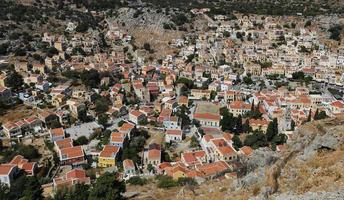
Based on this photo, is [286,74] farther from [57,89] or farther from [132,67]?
[57,89]

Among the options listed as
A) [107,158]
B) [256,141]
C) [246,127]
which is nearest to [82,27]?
[107,158]

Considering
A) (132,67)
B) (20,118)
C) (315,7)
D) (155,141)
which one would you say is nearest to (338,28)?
(315,7)

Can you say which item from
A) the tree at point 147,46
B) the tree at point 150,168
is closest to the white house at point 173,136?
the tree at point 150,168

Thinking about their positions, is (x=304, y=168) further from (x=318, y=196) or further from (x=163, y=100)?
(x=163, y=100)

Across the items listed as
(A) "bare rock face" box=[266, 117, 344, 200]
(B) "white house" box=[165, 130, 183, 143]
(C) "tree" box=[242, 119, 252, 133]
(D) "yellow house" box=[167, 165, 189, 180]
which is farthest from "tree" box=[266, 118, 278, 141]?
(A) "bare rock face" box=[266, 117, 344, 200]

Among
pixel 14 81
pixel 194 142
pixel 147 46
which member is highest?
pixel 147 46

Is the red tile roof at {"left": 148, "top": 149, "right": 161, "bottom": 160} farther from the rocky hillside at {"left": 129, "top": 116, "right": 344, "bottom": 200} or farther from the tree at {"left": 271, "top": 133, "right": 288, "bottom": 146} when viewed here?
the rocky hillside at {"left": 129, "top": 116, "right": 344, "bottom": 200}

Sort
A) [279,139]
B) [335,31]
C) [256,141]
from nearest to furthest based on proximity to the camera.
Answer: [256,141] → [279,139] → [335,31]
